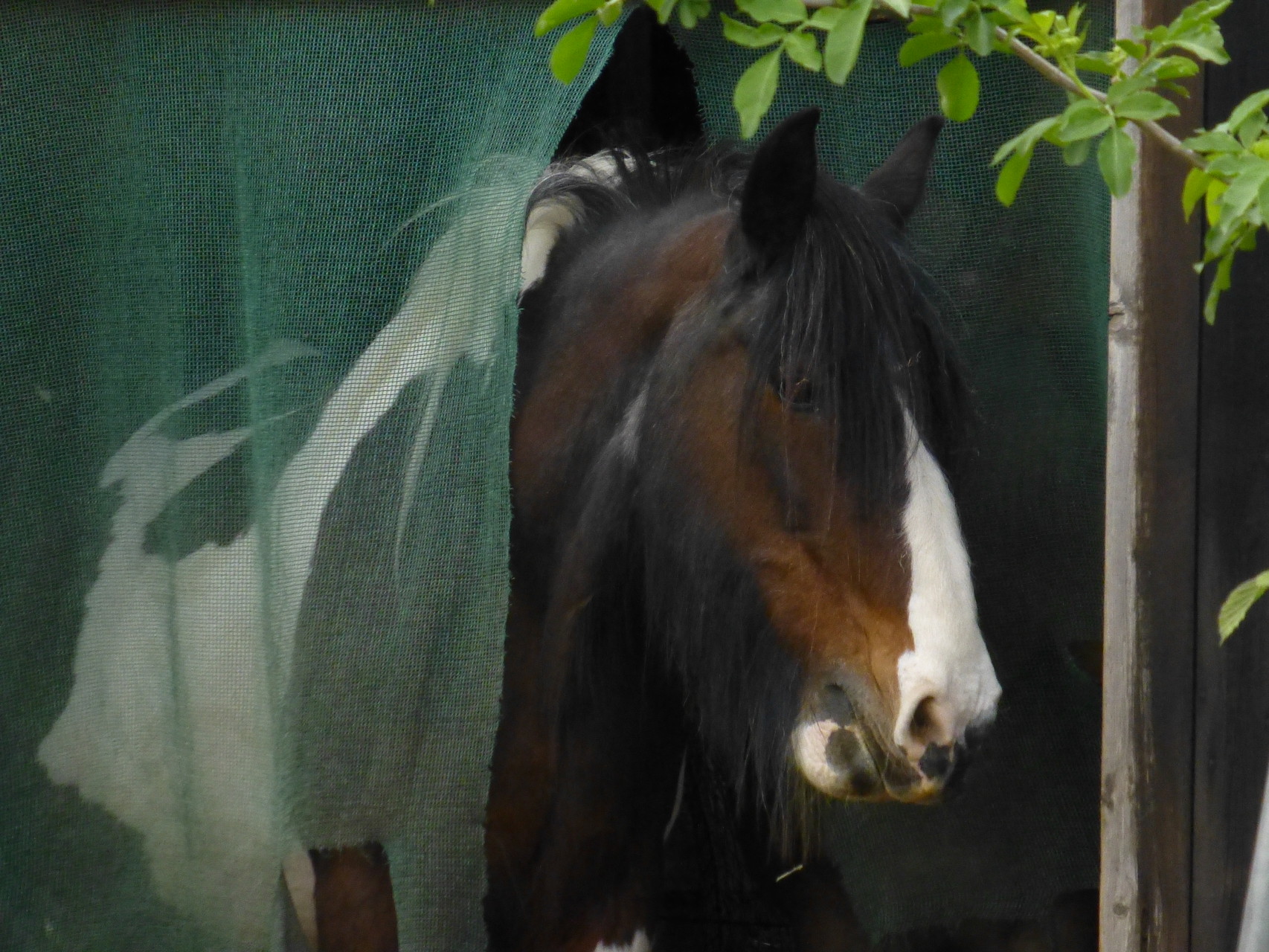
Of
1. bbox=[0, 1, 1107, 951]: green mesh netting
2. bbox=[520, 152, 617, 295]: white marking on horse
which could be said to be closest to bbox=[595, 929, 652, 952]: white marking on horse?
bbox=[0, 1, 1107, 951]: green mesh netting

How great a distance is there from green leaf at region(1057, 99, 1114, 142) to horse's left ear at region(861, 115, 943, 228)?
68cm

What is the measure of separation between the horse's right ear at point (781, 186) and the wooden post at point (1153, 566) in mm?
522

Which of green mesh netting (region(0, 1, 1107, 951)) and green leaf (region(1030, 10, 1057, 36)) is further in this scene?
green mesh netting (region(0, 1, 1107, 951))

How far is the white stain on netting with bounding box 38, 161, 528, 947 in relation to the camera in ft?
7.31

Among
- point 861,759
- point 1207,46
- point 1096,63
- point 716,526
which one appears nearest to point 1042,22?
point 1096,63

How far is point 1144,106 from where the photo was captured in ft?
5.00

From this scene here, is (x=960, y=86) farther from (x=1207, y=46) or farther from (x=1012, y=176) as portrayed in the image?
(x=1207, y=46)

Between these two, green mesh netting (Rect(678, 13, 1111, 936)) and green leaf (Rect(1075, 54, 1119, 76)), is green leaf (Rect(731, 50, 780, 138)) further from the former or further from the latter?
green mesh netting (Rect(678, 13, 1111, 936))

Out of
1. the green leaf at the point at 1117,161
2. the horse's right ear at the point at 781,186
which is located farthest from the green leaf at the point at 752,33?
the green leaf at the point at 1117,161

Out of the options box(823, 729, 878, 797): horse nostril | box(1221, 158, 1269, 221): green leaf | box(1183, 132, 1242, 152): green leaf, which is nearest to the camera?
box(1221, 158, 1269, 221): green leaf

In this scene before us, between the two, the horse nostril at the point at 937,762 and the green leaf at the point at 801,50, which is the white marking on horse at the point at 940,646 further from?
the green leaf at the point at 801,50

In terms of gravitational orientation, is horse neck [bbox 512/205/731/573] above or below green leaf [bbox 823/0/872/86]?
below

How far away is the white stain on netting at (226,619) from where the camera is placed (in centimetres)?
223

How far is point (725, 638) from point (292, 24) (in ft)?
4.19
